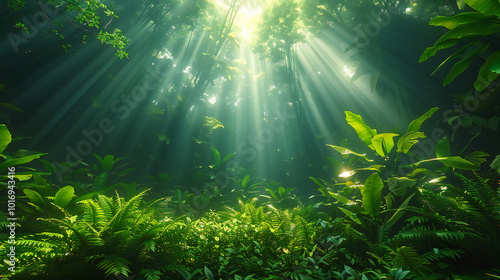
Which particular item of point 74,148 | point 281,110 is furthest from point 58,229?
point 281,110

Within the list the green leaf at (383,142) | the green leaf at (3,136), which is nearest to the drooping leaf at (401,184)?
the green leaf at (383,142)

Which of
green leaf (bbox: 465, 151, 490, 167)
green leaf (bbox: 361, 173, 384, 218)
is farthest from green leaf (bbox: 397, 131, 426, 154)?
green leaf (bbox: 361, 173, 384, 218)

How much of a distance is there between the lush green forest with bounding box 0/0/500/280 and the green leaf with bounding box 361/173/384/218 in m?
0.02

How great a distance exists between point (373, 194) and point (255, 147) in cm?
807

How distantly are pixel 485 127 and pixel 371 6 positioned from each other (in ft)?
18.7

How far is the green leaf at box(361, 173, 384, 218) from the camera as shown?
2.18 m

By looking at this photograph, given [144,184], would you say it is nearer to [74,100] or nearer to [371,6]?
[74,100]

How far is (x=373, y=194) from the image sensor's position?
2.21 m

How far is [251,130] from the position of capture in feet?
36.4

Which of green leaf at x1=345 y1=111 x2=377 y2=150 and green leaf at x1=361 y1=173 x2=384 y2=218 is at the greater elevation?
green leaf at x1=345 y1=111 x2=377 y2=150

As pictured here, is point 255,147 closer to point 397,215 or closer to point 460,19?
point 397,215

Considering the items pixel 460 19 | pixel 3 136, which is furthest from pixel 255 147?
pixel 3 136

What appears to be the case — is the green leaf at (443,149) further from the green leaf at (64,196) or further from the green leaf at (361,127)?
the green leaf at (64,196)

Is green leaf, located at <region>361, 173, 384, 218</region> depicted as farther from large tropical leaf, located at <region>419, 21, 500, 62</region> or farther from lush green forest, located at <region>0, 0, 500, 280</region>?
large tropical leaf, located at <region>419, 21, 500, 62</region>
